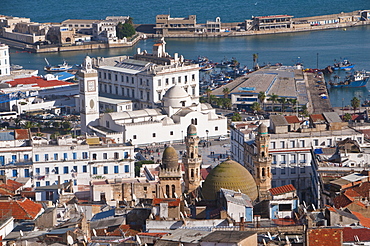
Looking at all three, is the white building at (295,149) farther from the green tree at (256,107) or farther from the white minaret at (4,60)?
the white minaret at (4,60)

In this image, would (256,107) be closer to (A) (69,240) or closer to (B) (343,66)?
(B) (343,66)

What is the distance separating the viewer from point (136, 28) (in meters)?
148

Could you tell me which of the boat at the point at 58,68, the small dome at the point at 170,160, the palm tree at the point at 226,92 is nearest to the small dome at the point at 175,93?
the palm tree at the point at 226,92

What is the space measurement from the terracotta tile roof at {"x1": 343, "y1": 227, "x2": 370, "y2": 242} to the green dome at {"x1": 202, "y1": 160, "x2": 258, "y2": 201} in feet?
24.1

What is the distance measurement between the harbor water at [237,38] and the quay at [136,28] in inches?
86.8

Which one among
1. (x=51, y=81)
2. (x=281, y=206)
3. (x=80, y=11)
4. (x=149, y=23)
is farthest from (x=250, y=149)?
(x=80, y=11)

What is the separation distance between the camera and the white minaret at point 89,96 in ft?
217

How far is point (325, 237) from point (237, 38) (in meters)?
116

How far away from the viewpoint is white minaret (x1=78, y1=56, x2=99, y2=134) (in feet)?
217

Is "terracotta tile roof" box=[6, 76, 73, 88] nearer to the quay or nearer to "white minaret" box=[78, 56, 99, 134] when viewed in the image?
"white minaret" box=[78, 56, 99, 134]

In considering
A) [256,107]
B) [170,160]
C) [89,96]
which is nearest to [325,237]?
[170,160]

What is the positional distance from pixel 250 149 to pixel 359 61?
6692 cm

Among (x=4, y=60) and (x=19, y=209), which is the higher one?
(x=4, y=60)

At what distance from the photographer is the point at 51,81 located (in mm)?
85562
